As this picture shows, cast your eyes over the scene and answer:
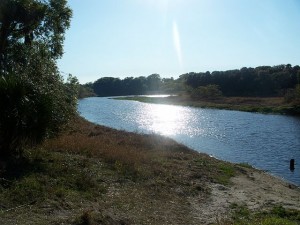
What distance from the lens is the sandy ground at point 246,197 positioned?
523 inches

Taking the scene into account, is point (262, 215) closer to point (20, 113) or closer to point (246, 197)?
point (246, 197)

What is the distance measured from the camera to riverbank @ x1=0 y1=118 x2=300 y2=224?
35.0 ft

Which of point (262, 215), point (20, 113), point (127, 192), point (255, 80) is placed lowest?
point (262, 215)

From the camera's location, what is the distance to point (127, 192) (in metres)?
13.7

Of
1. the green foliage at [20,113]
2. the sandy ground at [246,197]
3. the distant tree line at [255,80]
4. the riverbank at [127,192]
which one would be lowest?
the sandy ground at [246,197]

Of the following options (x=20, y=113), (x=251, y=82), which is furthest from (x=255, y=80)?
(x=20, y=113)

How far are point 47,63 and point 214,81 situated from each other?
5369 inches

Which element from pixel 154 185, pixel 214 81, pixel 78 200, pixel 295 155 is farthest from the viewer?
pixel 214 81

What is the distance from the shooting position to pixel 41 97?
1426 centimetres

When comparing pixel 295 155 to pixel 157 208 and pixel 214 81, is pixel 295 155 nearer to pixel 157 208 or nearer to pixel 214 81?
pixel 157 208

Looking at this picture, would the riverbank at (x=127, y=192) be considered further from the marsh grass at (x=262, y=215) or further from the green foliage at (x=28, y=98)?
the green foliage at (x=28, y=98)

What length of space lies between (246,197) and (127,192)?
5.28 metres

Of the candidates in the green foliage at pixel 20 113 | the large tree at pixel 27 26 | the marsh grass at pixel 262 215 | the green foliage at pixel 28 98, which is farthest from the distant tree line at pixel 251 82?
the green foliage at pixel 20 113

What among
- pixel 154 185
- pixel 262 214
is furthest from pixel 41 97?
pixel 262 214
